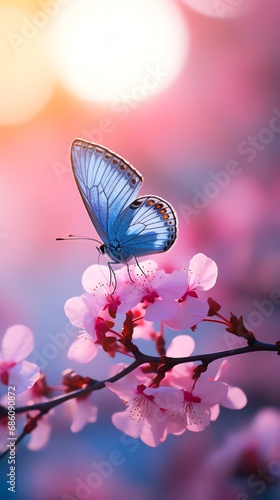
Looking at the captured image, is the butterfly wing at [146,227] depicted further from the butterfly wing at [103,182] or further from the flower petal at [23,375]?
the flower petal at [23,375]

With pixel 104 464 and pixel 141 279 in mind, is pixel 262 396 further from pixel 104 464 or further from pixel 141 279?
pixel 141 279

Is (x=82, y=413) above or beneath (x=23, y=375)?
beneath

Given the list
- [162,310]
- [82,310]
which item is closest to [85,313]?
[82,310]

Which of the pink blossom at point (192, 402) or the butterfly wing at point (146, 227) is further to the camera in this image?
the butterfly wing at point (146, 227)

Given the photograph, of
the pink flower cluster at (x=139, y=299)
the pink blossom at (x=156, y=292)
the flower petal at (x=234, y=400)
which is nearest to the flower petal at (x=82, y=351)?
the pink flower cluster at (x=139, y=299)

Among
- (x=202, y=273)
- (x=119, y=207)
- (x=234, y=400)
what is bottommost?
(x=234, y=400)

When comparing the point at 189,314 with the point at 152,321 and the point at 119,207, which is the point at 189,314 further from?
the point at 119,207

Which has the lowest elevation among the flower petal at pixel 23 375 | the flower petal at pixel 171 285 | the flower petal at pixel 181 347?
the flower petal at pixel 181 347

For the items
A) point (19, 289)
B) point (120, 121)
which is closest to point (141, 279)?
point (19, 289)
